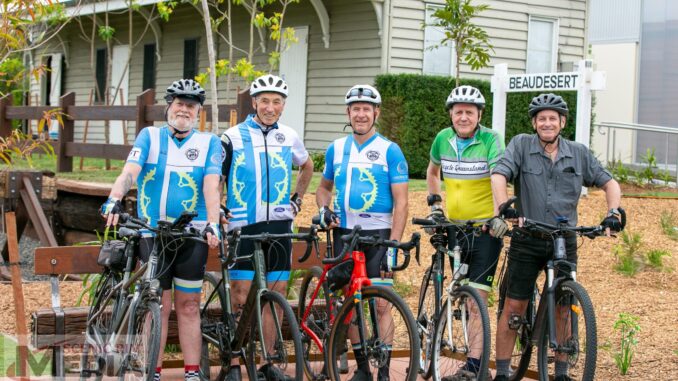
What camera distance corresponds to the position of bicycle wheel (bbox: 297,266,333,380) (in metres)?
6.44

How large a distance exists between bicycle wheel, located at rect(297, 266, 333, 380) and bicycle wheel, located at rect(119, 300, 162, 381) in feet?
3.21

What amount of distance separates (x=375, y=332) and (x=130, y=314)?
1.34m

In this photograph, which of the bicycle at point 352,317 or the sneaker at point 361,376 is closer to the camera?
the bicycle at point 352,317

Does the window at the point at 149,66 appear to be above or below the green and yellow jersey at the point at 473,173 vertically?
above

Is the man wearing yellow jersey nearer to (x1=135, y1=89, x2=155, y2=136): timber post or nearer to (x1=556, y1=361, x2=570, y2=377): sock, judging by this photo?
(x1=556, y1=361, x2=570, y2=377): sock

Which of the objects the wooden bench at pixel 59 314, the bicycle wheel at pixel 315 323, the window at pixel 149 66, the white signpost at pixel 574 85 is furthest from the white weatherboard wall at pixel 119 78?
the bicycle wheel at pixel 315 323

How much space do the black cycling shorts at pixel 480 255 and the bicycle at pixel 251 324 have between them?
38.9 inches

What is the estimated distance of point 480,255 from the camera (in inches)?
256

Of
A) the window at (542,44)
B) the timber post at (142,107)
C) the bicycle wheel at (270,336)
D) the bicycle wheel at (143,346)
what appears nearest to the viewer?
the bicycle wheel at (143,346)

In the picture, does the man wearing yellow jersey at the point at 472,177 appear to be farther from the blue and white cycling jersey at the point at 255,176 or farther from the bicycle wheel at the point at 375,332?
the blue and white cycling jersey at the point at 255,176

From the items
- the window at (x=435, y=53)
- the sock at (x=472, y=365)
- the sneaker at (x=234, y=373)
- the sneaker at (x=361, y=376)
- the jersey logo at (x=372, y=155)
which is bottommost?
the sneaker at (x=234, y=373)

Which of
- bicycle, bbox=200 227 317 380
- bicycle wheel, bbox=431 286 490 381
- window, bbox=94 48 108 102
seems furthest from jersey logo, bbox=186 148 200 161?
window, bbox=94 48 108 102

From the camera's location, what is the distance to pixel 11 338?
7.86 meters

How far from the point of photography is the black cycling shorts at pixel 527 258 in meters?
6.20
